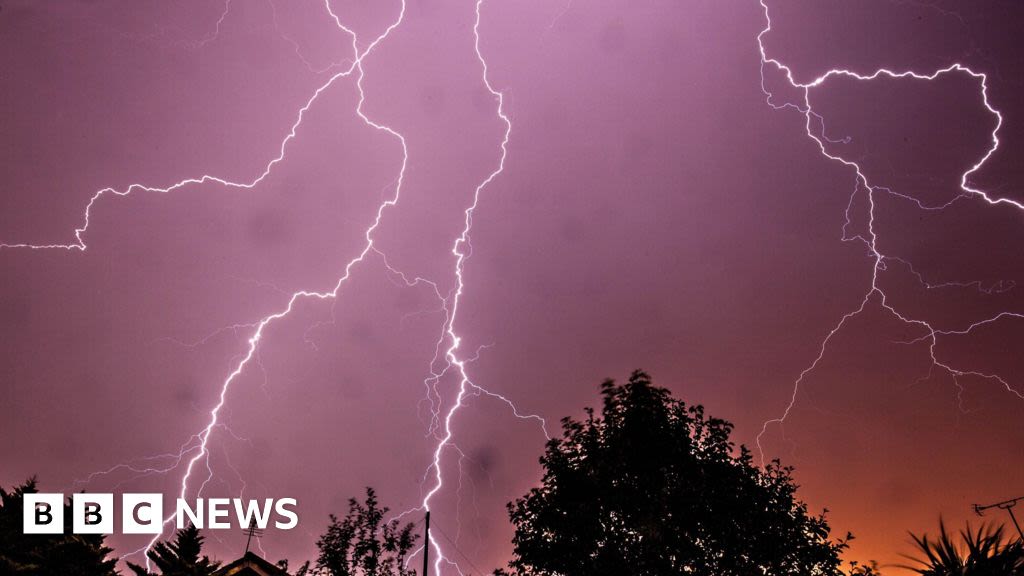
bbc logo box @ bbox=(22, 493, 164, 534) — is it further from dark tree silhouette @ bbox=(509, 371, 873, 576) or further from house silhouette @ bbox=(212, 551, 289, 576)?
dark tree silhouette @ bbox=(509, 371, 873, 576)

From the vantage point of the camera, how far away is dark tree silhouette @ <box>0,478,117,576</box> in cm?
906

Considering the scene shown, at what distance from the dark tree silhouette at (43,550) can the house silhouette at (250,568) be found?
2.36 m

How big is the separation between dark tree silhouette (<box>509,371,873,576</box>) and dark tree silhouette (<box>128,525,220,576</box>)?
24.1 ft

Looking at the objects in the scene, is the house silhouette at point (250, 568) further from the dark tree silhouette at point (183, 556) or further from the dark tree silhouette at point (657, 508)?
the dark tree silhouette at point (657, 508)

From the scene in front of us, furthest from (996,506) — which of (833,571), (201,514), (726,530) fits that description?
(201,514)

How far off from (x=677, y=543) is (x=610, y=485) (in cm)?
132

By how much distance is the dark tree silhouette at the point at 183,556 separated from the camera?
1025 cm

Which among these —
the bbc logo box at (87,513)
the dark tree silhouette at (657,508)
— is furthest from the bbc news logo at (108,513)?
the dark tree silhouette at (657,508)

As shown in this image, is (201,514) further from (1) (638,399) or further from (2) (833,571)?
(2) (833,571)

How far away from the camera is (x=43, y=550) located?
9531 millimetres

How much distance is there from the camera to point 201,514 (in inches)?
413

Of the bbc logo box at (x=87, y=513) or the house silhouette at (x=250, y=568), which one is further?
the house silhouette at (x=250, y=568)

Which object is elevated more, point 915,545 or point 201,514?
point 201,514

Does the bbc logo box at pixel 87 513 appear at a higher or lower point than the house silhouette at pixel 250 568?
higher
